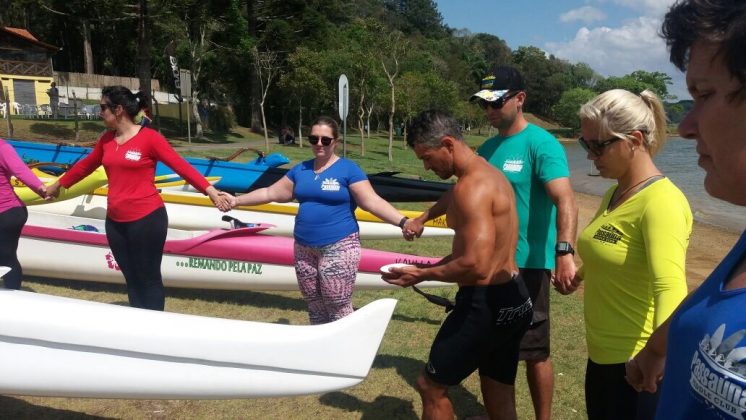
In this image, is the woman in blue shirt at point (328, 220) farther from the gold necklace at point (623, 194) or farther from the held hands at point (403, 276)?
the gold necklace at point (623, 194)

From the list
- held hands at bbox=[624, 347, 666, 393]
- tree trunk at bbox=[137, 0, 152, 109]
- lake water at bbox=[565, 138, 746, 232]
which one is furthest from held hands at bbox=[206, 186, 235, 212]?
tree trunk at bbox=[137, 0, 152, 109]

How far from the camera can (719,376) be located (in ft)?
2.42

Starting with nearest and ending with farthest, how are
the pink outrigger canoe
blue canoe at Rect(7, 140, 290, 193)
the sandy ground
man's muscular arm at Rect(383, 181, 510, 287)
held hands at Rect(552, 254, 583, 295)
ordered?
man's muscular arm at Rect(383, 181, 510, 287) → held hands at Rect(552, 254, 583, 295) → the pink outrigger canoe → the sandy ground → blue canoe at Rect(7, 140, 290, 193)

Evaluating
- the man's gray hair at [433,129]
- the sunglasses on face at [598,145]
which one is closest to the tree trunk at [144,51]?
the man's gray hair at [433,129]

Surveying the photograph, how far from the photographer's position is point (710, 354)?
757mm

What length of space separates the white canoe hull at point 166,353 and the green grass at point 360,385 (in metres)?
0.98

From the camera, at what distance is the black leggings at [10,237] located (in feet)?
12.1

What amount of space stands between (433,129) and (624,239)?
3.02 feet


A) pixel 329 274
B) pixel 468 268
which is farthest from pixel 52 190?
pixel 468 268

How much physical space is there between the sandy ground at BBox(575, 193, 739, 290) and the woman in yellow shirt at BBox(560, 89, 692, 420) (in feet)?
19.9

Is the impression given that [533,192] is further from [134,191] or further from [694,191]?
[694,191]

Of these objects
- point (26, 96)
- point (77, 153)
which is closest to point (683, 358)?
point (77, 153)

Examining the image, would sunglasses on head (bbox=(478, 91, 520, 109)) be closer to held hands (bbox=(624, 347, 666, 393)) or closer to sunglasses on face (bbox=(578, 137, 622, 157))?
sunglasses on face (bbox=(578, 137, 622, 157))

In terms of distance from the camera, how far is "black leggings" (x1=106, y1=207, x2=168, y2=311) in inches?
134
